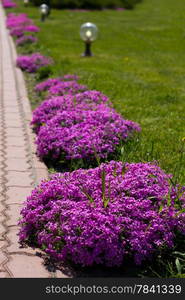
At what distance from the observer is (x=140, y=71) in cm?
1479

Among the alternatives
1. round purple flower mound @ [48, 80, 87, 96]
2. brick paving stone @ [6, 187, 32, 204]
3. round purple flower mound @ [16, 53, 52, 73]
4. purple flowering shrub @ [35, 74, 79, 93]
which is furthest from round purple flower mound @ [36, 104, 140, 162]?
round purple flower mound @ [16, 53, 52, 73]

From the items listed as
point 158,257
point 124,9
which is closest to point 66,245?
point 158,257

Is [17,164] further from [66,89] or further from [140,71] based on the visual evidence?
[140,71]

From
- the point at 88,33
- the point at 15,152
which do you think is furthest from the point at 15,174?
the point at 88,33

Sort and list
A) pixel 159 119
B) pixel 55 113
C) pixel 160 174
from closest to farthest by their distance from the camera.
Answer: pixel 160 174 < pixel 55 113 < pixel 159 119

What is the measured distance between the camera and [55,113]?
8828 millimetres

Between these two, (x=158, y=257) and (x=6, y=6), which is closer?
(x=158, y=257)

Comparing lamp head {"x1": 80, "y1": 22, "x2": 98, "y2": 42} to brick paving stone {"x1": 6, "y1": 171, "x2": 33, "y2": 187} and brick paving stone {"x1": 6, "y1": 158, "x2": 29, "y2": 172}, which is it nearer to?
brick paving stone {"x1": 6, "y1": 158, "x2": 29, "y2": 172}

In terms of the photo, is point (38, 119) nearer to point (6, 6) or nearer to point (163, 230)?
point (163, 230)

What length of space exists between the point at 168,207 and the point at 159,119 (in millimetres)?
4975

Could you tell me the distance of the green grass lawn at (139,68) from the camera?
8.33 meters

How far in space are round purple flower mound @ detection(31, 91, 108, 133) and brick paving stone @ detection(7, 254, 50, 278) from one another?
410 centimetres

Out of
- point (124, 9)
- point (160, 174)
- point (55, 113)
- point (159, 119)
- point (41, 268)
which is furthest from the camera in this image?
point (124, 9)

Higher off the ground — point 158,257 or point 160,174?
point 160,174
